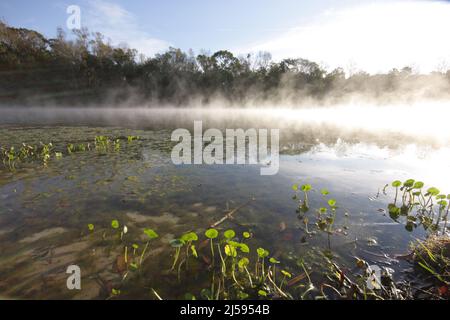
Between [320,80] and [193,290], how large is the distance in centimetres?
6721

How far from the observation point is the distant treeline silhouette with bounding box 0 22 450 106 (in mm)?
50969

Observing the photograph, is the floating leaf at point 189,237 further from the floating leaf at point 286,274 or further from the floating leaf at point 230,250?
the floating leaf at point 286,274

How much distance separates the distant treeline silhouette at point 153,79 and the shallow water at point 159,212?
2131 inches

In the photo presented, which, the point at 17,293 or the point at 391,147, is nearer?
the point at 17,293

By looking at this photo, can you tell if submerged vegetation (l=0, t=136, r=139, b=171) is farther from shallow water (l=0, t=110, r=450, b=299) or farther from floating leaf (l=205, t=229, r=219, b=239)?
floating leaf (l=205, t=229, r=219, b=239)

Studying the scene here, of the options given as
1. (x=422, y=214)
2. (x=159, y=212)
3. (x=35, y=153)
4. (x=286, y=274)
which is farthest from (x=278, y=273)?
(x=35, y=153)

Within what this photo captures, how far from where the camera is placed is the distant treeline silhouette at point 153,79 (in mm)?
50969

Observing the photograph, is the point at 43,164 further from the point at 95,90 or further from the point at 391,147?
the point at 95,90

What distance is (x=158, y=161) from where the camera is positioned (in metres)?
6.40

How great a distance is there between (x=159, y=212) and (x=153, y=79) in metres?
60.7

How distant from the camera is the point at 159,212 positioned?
3.49 metres
